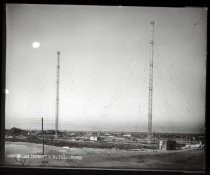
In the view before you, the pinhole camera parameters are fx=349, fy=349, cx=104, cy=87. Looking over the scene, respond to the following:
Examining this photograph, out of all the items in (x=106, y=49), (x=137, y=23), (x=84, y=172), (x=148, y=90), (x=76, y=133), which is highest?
(x=137, y=23)

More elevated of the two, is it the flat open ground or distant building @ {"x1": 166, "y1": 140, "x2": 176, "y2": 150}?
distant building @ {"x1": 166, "y1": 140, "x2": 176, "y2": 150}

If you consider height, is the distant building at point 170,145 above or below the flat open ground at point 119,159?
above

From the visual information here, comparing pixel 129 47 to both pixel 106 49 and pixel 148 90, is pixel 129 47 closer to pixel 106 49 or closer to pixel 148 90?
pixel 106 49

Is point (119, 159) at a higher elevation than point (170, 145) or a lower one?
lower

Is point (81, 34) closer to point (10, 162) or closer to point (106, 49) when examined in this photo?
point (106, 49)

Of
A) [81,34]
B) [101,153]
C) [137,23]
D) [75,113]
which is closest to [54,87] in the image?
[75,113]

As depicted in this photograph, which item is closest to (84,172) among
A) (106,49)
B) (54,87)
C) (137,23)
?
(54,87)

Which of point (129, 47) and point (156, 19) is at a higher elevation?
point (156, 19)
